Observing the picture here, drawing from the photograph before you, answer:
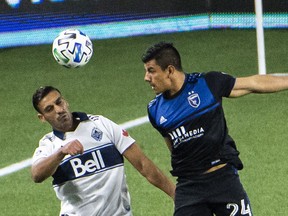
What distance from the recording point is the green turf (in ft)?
35.6

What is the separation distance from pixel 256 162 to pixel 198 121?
3.90 metres

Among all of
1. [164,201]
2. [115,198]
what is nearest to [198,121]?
[115,198]

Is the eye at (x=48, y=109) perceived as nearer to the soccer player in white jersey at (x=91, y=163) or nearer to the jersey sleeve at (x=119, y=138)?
the soccer player in white jersey at (x=91, y=163)

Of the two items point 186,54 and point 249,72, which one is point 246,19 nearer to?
point 186,54

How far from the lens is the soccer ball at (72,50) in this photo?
9641 millimetres

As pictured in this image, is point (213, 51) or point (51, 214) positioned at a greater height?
point (51, 214)

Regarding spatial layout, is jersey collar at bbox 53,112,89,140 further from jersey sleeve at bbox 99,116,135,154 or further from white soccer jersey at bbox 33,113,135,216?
jersey sleeve at bbox 99,116,135,154

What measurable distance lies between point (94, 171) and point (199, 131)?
1005 millimetres

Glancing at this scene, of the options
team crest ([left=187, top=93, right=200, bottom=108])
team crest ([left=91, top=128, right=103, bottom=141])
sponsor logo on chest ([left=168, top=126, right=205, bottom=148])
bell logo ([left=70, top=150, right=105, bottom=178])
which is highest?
team crest ([left=187, top=93, right=200, bottom=108])

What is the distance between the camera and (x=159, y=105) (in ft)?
26.5

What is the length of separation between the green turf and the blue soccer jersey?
7.71 ft

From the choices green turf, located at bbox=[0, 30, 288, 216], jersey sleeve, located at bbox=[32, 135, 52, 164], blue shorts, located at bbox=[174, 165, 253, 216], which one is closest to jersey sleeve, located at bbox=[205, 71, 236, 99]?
blue shorts, located at bbox=[174, 165, 253, 216]

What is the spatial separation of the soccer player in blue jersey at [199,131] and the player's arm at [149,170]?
0.29 meters

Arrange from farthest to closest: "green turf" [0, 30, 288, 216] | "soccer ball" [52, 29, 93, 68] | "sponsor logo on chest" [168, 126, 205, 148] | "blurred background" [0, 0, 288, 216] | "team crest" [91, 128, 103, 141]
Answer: "blurred background" [0, 0, 288, 216] < "green turf" [0, 30, 288, 216] < "soccer ball" [52, 29, 93, 68] < "team crest" [91, 128, 103, 141] < "sponsor logo on chest" [168, 126, 205, 148]
